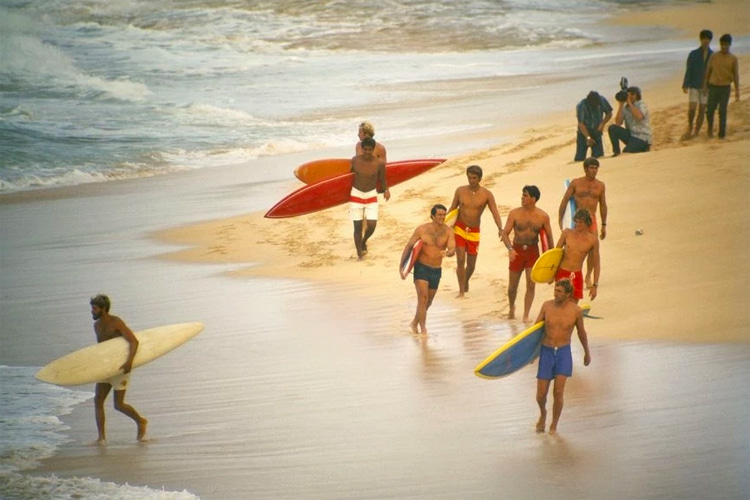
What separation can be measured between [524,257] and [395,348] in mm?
1193

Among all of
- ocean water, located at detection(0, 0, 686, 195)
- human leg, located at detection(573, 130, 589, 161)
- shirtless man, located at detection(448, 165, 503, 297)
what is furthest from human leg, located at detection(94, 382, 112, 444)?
ocean water, located at detection(0, 0, 686, 195)

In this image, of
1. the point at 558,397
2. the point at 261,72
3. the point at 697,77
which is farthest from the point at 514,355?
the point at 261,72

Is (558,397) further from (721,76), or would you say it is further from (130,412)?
(721,76)

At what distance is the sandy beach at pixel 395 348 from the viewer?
7.08 metres

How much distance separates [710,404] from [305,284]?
499 centimetres

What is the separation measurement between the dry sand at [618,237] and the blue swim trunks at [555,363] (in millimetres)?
1930

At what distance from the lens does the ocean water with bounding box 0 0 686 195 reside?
22453mm

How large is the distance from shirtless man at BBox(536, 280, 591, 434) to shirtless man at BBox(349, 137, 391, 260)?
198 inches

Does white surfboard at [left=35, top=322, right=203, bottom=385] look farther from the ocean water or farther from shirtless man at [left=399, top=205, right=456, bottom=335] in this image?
the ocean water

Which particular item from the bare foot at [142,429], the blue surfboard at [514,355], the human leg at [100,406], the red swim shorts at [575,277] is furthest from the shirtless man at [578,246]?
the human leg at [100,406]

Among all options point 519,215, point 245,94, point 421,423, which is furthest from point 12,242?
point 245,94

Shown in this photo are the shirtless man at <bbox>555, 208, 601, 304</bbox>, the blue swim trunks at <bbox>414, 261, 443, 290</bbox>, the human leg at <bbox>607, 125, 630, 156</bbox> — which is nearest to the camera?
the shirtless man at <bbox>555, 208, 601, 304</bbox>

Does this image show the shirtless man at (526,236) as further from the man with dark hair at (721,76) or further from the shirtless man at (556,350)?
the man with dark hair at (721,76)

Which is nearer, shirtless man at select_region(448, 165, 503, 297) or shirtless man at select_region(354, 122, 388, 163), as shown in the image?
shirtless man at select_region(448, 165, 503, 297)
